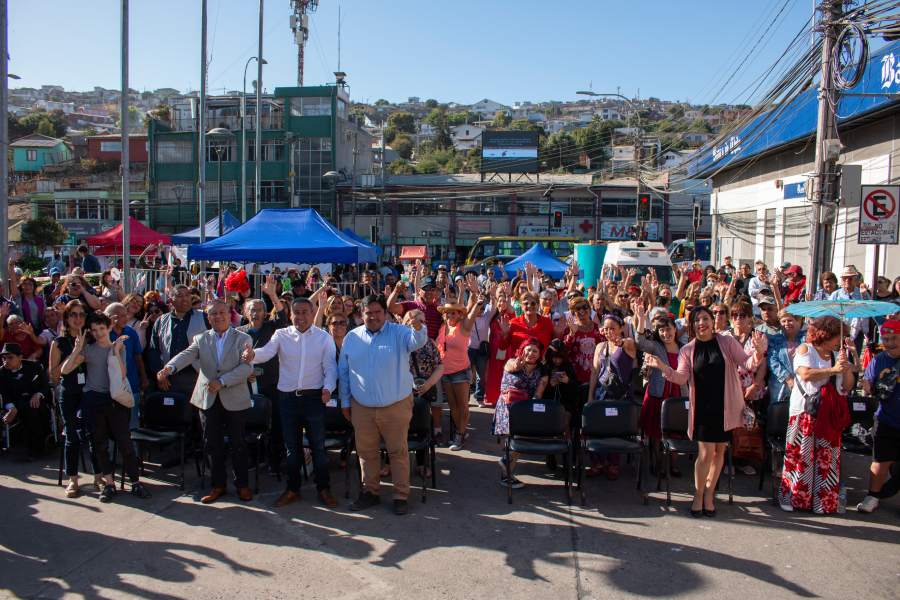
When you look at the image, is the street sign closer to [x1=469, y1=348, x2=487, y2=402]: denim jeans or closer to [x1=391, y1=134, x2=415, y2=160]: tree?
[x1=469, y1=348, x2=487, y2=402]: denim jeans

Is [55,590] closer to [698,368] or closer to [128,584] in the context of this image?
[128,584]

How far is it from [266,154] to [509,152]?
57.8 ft

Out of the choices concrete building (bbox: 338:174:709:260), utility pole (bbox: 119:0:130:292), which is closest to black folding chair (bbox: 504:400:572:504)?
utility pole (bbox: 119:0:130:292)

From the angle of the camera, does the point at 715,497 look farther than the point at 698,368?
Yes

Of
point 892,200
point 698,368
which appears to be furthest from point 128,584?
point 892,200

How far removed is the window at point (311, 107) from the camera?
50219mm

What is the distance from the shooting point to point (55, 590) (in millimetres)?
4848

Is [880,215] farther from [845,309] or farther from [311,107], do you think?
[311,107]

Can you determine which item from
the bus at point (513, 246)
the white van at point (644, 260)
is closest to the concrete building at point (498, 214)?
the bus at point (513, 246)

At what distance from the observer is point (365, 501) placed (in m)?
6.42

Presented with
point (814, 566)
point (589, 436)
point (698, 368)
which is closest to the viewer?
point (814, 566)

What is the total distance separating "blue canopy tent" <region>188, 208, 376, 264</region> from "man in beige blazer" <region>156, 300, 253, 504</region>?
5.24 m

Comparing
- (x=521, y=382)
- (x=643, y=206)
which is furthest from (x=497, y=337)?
(x=643, y=206)

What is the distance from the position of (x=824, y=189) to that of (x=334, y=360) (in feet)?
28.2
